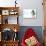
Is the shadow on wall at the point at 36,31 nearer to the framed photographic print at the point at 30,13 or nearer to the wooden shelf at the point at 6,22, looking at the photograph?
the wooden shelf at the point at 6,22

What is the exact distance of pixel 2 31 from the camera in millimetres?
4633

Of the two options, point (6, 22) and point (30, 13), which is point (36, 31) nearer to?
point (30, 13)

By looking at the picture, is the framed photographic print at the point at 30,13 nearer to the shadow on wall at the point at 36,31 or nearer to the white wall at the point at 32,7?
the white wall at the point at 32,7

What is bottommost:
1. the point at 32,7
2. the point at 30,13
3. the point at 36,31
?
the point at 36,31

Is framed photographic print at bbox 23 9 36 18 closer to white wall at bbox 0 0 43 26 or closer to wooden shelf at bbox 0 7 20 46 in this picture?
white wall at bbox 0 0 43 26

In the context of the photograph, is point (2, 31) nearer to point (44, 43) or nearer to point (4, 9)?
point (4, 9)

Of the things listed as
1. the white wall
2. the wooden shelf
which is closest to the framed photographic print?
the white wall

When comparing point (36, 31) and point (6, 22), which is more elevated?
point (6, 22)

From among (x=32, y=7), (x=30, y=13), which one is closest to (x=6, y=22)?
(x=30, y=13)

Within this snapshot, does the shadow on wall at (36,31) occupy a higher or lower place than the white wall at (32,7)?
lower

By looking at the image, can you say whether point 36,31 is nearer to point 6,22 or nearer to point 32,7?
point 32,7

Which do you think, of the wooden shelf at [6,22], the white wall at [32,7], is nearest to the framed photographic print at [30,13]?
the white wall at [32,7]

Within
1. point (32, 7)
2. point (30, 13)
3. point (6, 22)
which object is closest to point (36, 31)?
point (30, 13)

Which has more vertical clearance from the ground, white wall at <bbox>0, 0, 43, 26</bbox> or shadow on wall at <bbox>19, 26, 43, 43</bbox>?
white wall at <bbox>0, 0, 43, 26</bbox>
